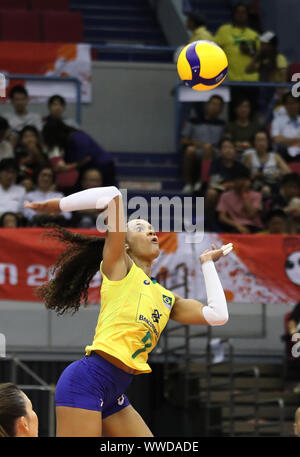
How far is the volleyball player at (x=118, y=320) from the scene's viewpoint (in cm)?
576

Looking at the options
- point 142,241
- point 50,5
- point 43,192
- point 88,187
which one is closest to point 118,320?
point 142,241

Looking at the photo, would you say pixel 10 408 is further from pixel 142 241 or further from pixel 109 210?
pixel 142 241

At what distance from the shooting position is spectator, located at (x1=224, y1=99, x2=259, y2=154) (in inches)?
540

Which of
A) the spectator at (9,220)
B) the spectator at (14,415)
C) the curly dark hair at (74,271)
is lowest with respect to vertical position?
the spectator at (14,415)

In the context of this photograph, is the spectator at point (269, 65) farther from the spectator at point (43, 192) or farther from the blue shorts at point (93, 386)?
the blue shorts at point (93, 386)

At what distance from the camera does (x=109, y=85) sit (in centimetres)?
1595

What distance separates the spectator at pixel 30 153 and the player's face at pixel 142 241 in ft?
20.2

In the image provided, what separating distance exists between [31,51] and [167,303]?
9.52 m

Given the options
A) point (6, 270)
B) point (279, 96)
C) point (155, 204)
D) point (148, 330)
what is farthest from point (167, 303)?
point (279, 96)

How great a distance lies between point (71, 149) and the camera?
1281 cm

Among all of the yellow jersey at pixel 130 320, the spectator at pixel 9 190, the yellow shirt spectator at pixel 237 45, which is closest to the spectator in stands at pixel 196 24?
the yellow shirt spectator at pixel 237 45

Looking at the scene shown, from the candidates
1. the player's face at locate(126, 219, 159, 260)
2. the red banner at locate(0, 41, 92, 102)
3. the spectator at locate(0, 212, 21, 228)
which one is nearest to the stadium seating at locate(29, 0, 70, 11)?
the red banner at locate(0, 41, 92, 102)

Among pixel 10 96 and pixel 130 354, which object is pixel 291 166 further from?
pixel 130 354

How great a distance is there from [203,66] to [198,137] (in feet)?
17.0
